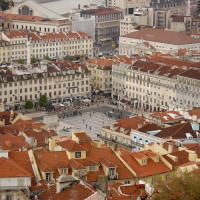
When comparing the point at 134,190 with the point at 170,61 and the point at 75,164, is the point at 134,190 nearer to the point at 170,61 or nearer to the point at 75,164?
the point at 75,164

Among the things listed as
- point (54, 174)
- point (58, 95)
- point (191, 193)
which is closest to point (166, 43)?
point (58, 95)

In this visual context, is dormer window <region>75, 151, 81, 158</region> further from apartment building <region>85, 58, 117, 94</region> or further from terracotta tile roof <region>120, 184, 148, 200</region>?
apartment building <region>85, 58, 117, 94</region>

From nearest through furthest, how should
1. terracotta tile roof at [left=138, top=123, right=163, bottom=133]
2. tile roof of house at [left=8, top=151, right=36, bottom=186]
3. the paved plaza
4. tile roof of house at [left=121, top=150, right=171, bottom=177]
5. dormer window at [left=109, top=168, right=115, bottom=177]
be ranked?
tile roof of house at [left=8, top=151, right=36, bottom=186] < dormer window at [left=109, top=168, right=115, bottom=177] < tile roof of house at [left=121, top=150, right=171, bottom=177] < terracotta tile roof at [left=138, top=123, right=163, bottom=133] < the paved plaza

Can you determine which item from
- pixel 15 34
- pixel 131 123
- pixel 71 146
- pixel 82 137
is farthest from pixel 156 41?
pixel 71 146

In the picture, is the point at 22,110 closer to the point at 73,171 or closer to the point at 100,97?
the point at 100,97

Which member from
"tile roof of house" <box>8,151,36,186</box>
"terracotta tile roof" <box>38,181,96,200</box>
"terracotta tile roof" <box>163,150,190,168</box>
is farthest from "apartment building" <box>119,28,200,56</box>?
"terracotta tile roof" <box>38,181,96,200</box>

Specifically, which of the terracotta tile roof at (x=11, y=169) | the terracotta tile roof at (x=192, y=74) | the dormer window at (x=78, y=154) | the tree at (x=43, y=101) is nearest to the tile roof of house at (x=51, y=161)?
the dormer window at (x=78, y=154)
